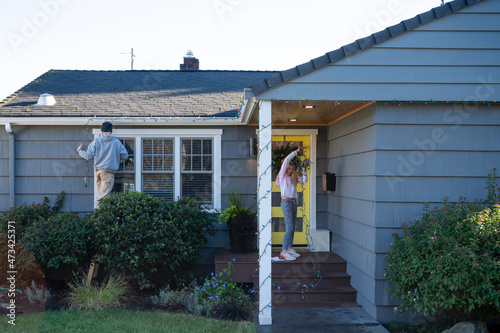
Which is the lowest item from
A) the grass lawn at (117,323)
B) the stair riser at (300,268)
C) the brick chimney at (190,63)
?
the grass lawn at (117,323)

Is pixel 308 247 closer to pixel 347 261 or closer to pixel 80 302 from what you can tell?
pixel 347 261

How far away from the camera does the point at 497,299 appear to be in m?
4.05

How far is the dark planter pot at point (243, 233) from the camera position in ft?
22.4

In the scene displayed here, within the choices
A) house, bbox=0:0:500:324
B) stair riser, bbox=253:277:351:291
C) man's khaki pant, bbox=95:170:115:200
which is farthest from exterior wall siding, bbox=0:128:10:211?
stair riser, bbox=253:277:351:291

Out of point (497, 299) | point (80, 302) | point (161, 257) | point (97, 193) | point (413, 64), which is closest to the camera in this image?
point (497, 299)

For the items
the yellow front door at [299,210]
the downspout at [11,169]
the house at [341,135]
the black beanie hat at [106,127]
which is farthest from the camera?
the yellow front door at [299,210]

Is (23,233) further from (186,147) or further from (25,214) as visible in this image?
(186,147)

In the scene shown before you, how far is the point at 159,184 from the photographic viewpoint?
294 inches

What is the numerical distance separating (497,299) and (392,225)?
146cm

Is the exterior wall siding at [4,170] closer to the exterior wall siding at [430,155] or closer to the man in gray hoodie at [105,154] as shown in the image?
the man in gray hoodie at [105,154]

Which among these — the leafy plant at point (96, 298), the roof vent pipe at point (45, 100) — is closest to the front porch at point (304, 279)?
the leafy plant at point (96, 298)

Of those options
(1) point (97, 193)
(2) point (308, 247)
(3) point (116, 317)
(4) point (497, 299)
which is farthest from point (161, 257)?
(4) point (497, 299)

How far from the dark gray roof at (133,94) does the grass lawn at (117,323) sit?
3287 millimetres

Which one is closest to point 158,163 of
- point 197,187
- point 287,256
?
point 197,187
